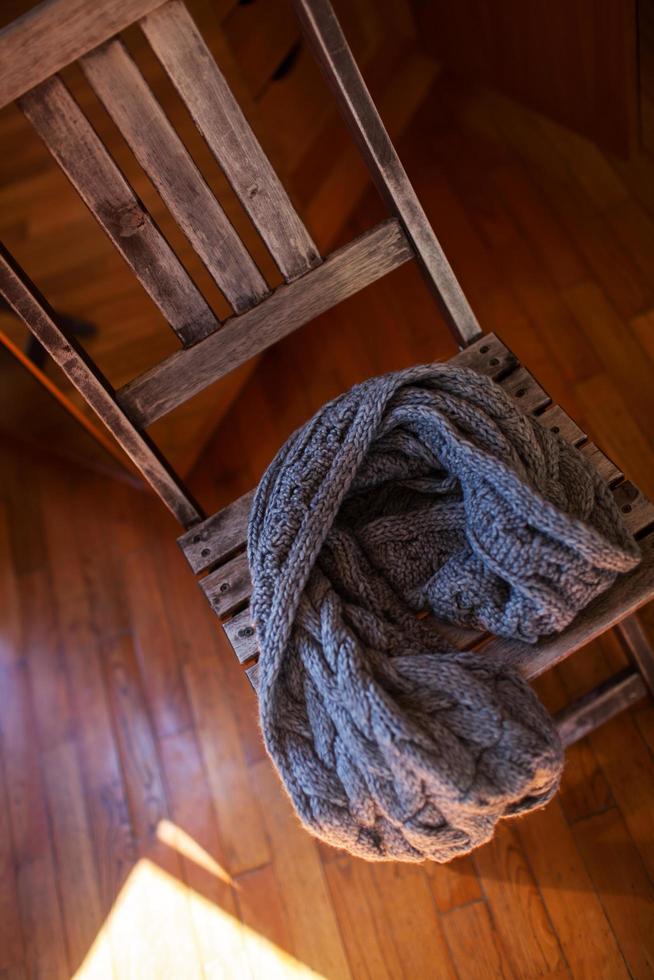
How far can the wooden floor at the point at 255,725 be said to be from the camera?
1.25 m

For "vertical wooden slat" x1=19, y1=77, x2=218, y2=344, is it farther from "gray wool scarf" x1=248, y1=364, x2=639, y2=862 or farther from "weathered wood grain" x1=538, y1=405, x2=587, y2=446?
"weathered wood grain" x1=538, y1=405, x2=587, y2=446

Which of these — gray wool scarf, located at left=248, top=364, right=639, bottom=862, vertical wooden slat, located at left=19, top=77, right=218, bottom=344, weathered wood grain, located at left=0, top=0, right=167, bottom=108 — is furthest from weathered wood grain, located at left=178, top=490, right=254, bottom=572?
weathered wood grain, located at left=0, top=0, right=167, bottom=108

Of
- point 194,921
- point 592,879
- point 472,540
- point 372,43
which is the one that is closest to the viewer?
point 472,540

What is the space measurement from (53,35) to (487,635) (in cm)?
73

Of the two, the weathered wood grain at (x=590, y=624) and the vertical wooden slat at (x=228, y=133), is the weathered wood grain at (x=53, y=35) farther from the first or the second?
the weathered wood grain at (x=590, y=624)

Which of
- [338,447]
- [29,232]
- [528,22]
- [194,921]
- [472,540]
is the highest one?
[528,22]

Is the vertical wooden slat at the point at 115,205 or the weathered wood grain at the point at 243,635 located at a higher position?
the vertical wooden slat at the point at 115,205

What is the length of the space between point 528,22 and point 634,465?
0.83m

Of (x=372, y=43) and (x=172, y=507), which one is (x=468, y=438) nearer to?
(x=172, y=507)

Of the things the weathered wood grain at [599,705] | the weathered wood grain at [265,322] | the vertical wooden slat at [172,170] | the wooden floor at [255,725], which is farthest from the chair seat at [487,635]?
the wooden floor at [255,725]

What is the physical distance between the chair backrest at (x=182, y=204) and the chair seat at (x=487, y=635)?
5 centimetres

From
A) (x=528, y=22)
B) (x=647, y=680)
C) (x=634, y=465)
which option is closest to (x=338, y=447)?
(x=647, y=680)

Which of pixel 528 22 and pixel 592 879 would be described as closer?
pixel 592 879

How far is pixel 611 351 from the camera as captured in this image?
1593 mm
